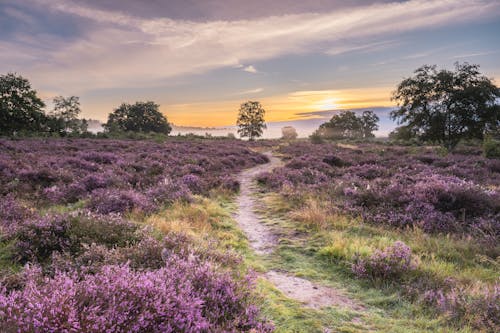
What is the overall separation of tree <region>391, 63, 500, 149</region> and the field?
28726 millimetres

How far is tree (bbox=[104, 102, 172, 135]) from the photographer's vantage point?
9021cm

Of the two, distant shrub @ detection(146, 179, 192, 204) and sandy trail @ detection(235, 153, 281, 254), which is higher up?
distant shrub @ detection(146, 179, 192, 204)

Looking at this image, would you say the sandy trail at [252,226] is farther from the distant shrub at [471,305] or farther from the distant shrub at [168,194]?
the distant shrub at [471,305]

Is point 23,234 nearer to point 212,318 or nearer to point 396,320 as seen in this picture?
point 212,318

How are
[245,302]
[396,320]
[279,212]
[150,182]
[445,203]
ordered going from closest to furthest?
[245,302], [396,320], [445,203], [279,212], [150,182]

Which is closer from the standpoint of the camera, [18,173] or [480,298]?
[480,298]

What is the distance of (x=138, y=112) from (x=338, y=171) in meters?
87.2

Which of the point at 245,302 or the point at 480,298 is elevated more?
the point at 245,302

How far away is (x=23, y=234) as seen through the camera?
5.02 m

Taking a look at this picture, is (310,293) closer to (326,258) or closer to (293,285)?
(293,285)

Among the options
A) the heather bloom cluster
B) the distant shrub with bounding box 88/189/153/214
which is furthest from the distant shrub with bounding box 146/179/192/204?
the distant shrub with bounding box 88/189/153/214

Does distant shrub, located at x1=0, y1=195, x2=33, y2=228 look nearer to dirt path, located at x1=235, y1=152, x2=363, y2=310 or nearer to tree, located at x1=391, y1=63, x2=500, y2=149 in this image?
dirt path, located at x1=235, y1=152, x2=363, y2=310

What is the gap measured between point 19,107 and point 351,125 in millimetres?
111796

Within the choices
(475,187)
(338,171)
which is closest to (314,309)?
(475,187)
